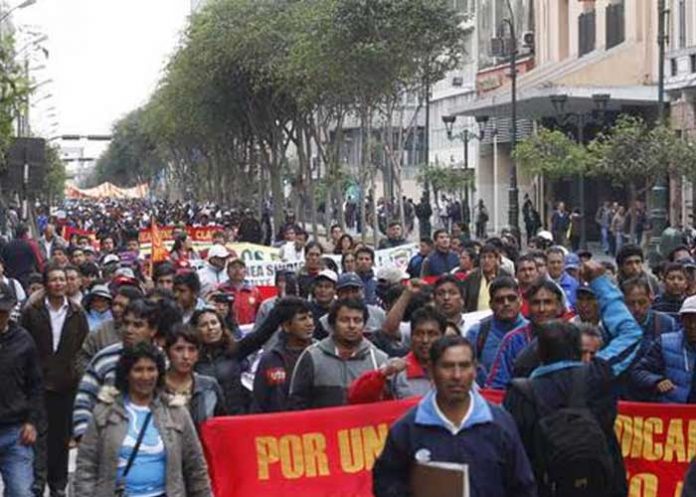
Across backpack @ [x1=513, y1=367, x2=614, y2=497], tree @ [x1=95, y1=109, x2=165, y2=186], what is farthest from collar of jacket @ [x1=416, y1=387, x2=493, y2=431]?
tree @ [x1=95, y1=109, x2=165, y2=186]

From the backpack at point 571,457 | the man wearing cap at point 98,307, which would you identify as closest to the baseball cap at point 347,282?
the man wearing cap at point 98,307

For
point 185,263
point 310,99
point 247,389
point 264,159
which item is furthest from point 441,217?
point 247,389

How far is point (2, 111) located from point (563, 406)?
20391 mm

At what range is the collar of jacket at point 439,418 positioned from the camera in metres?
6.20

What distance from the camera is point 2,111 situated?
26297mm

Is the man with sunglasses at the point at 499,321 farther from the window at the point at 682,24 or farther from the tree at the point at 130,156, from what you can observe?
the tree at the point at 130,156

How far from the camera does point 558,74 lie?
49.4 m

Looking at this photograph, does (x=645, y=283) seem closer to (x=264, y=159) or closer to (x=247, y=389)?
(x=247, y=389)

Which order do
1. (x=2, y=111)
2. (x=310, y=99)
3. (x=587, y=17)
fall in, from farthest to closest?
(x=587, y=17) < (x=310, y=99) < (x=2, y=111)

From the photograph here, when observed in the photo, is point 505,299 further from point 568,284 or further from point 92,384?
point 568,284

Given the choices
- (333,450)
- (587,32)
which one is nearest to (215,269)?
(333,450)

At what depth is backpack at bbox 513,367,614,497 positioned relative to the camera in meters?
6.55

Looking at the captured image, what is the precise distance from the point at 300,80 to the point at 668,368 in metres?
36.6

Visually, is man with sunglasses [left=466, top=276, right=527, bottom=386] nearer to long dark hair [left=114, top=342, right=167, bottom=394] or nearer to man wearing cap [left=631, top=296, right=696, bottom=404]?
man wearing cap [left=631, top=296, right=696, bottom=404]
